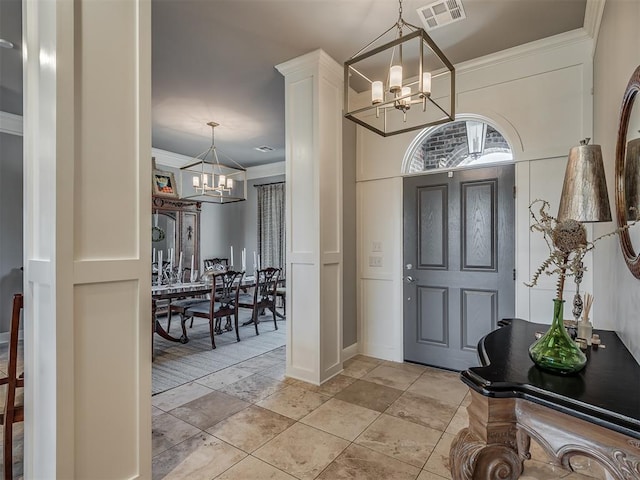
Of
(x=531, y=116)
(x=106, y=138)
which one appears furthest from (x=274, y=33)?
(x=531, y=116)

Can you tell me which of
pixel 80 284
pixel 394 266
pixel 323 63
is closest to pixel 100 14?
pixel 80 284

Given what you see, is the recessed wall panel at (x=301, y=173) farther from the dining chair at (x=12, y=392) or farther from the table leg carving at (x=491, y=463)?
the table leg carving at (x=491, y=463)

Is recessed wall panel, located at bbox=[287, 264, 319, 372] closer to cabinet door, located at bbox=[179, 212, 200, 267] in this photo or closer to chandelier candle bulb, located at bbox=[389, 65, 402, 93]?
chandelier candle bulb, located at bbox=[389, 65, 402, 93]

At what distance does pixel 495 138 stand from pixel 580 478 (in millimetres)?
2653

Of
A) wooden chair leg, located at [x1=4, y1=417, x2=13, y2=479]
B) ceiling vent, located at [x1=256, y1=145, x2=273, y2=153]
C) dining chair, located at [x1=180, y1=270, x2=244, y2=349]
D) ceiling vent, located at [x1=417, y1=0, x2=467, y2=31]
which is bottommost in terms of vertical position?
wooden chair leg, located at [x1=4, y1=417, x2=13, y2=479]

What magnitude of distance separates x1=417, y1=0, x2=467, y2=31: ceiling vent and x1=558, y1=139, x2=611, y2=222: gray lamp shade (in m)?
1.59

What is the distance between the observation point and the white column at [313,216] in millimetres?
3068

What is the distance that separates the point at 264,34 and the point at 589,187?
254 centimetres

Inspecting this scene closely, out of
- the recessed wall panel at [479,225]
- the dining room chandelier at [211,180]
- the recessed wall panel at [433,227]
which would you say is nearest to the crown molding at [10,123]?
the dining room chandelier at [211,180]

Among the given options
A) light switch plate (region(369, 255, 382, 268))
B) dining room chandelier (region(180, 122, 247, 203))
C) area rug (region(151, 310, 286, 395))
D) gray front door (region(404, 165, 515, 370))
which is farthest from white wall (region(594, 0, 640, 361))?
dining room chandelier (region(180, 122, 247, 203))

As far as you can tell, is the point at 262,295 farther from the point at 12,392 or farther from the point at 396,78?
the point at 396,78

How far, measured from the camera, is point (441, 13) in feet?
8.23

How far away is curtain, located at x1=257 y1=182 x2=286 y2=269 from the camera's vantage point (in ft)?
22.7

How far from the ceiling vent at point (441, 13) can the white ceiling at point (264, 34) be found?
0.16 ft
